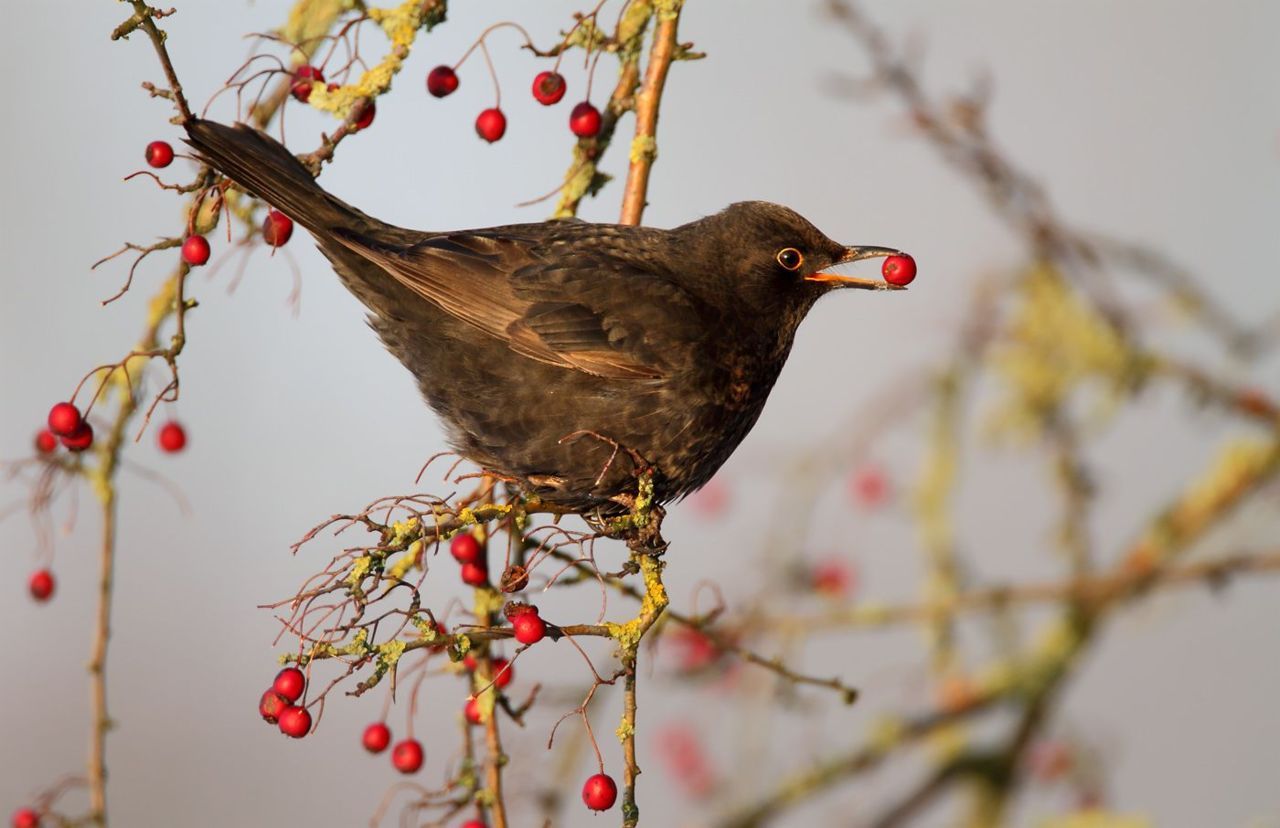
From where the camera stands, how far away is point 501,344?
3.05m

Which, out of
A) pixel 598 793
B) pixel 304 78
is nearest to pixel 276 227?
pixel 304 78

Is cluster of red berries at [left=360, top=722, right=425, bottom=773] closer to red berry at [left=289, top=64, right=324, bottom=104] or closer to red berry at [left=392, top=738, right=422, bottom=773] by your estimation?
red berry at [left=392, top=738, right=422, bottom=773]

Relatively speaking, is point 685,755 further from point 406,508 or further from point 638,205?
point 406,508

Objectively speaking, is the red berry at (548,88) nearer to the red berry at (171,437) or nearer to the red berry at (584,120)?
the red berry at (584,120)

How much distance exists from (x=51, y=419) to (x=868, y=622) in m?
2.34

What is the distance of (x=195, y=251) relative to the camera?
2465 millimetres

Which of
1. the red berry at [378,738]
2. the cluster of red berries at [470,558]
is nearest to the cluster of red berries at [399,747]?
the red berry at [378,738]

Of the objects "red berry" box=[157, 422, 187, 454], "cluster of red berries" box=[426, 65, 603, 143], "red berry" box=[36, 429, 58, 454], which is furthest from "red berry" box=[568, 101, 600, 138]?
"red berry" box=[36, 429, 58, 454]

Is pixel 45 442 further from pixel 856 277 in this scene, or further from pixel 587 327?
pixel 856 277

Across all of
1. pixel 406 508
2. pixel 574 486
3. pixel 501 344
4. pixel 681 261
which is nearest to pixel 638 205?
pixel 681 261

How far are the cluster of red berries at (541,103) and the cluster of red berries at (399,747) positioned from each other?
1.48 m

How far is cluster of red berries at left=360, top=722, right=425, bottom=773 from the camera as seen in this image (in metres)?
2.96

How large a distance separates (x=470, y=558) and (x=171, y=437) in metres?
0.98

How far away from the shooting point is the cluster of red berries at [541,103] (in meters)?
3.01
